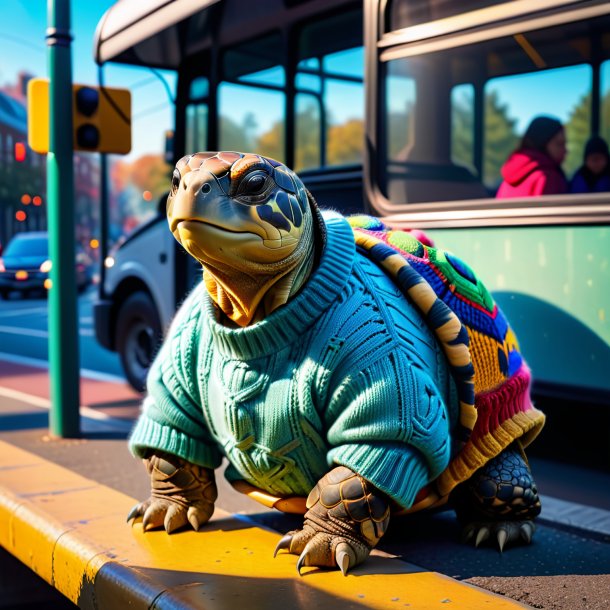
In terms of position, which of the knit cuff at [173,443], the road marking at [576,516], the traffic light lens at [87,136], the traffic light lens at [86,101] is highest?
the traffic light lens at [86,101]

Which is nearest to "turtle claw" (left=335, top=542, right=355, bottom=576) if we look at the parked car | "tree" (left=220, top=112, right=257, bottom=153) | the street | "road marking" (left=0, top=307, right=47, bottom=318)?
"tree" (left=220, top=112, right=257, bottom=153)

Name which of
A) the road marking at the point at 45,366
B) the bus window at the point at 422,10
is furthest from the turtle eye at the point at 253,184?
the road marking at the point at 45,366

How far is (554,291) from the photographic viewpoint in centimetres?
421

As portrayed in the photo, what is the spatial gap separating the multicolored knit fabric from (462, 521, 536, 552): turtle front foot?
0.58 ft

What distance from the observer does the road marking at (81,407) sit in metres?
5.43

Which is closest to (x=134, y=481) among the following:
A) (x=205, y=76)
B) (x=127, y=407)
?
(x=127, y=407)

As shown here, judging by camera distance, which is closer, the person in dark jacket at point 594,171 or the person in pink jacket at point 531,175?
the person in pink jacket at point 531,175

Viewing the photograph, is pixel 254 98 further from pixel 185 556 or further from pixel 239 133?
pixel 185 556

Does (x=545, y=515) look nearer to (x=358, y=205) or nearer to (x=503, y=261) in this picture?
(x=503, y=261)

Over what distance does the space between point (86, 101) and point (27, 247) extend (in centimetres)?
2006

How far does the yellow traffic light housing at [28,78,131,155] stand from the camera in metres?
4.90

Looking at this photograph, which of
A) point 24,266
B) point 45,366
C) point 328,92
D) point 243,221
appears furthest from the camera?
point 24,266

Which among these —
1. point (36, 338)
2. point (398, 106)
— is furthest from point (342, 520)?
point (36, 338)

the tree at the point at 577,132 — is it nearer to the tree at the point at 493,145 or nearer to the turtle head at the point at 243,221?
the tree at the point at 493,145
